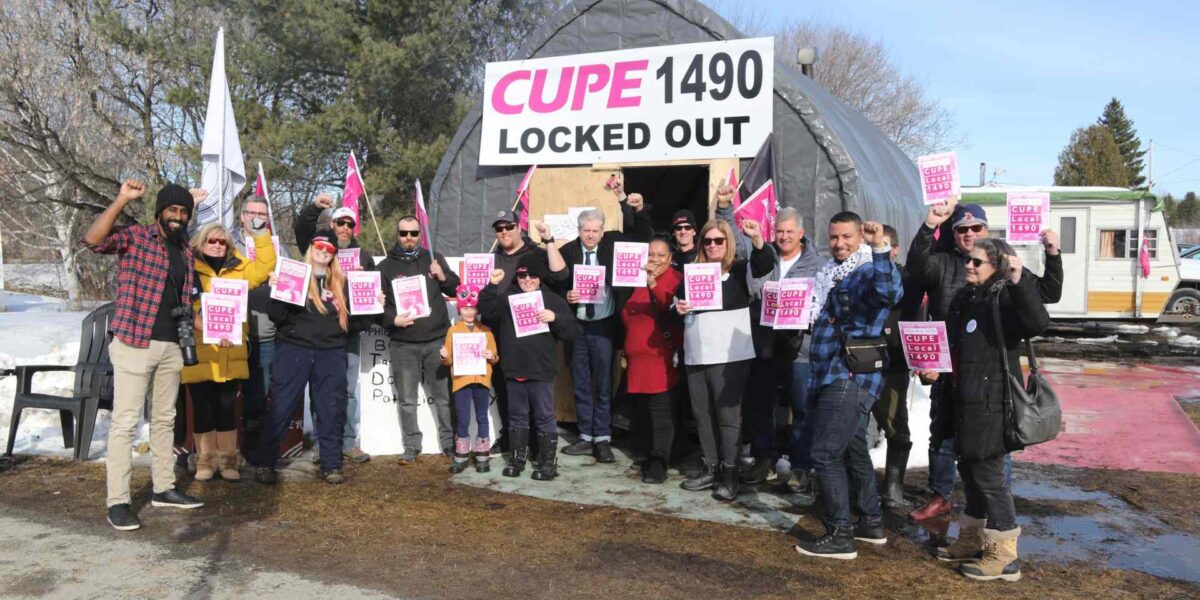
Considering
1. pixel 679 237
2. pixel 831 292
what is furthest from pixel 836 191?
pixel 831 292

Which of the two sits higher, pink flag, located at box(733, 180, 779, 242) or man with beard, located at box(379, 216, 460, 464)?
pink flag, located at box(733, 180, 779, 242)

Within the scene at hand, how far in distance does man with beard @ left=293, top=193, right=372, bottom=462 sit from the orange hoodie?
2.59 ft

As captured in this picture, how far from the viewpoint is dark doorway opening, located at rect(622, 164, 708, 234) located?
1188 centimetres

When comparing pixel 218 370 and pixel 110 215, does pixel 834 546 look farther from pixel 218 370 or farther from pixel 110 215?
pixel 110 215

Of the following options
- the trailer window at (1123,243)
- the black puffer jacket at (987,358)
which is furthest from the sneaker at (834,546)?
the trailer window at (1123,243)

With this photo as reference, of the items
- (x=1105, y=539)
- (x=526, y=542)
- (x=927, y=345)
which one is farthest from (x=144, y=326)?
(x=1105, y=539)

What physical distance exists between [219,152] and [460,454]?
3173 mm

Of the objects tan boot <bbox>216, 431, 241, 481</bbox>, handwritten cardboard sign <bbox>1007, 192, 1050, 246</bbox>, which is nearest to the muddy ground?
tan boot <bbox>216, 431, 241, 481</bbox>

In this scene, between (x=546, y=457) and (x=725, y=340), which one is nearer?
(x=725, y=340)

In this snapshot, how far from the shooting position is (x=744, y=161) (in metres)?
8.07

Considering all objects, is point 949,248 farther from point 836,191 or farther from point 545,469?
point 545,469

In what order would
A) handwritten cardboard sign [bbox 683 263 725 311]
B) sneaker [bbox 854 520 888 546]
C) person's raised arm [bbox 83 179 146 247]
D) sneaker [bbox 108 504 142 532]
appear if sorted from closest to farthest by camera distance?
1. person's raised arm [bbox 83 179 146 247]
2. sneaker [bbox 854 520 888 546]
3. sneaker [bbox 108 504 142 532]
4. handwritten cardboard sign [bbox 683 263 725 311]

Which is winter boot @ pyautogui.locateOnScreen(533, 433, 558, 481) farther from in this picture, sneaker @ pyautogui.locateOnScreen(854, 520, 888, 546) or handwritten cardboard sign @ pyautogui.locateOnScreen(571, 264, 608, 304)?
sneaker @ pyautogui.locateOnScreen(854, 520, 888, 546)

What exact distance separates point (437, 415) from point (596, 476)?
1424 mm
